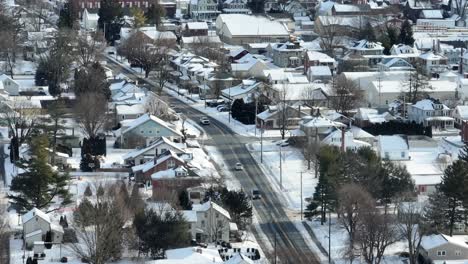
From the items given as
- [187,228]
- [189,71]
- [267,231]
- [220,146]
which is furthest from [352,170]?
[189,71]

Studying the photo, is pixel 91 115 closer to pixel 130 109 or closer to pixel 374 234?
pixel 130 109

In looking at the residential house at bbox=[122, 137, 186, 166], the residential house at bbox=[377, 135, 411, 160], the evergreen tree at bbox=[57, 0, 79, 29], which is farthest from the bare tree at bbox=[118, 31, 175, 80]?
the residential house at bbox=[377, 135, 411, 160]

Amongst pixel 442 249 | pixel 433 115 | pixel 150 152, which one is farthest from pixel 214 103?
pixel 442 249

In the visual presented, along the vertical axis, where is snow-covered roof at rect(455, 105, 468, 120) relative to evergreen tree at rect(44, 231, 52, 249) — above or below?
above

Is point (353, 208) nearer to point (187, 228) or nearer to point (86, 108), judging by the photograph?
point (187, 228)

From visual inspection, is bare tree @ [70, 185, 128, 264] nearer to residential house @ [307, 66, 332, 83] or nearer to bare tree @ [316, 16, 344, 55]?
residential house @ [307, 66, 332, 83]
